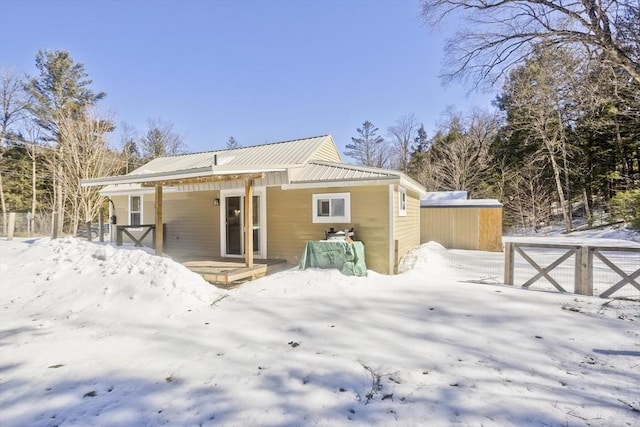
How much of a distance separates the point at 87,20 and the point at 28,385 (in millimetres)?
13456

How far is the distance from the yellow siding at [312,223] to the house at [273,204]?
0.02 metres

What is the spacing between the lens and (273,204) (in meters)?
9.02

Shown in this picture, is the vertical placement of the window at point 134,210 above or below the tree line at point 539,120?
below

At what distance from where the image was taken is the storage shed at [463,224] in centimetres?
1284

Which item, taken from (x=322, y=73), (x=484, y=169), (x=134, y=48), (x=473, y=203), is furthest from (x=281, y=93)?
(x=484, y=169)

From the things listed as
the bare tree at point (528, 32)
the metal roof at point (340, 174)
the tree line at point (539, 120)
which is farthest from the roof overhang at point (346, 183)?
the tree line at point (539, 120)

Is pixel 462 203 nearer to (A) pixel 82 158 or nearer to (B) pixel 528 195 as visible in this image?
(B) pixel 528 195

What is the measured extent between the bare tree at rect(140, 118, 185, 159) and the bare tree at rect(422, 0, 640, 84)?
28261 millimetres

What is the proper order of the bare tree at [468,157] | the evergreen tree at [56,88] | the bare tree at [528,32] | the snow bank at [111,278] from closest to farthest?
1. the snow bank at [111,278]
2. the bare tree at [528,32]
3. the evergreen tree at [56,88]
4. the bare tree at [468,157]

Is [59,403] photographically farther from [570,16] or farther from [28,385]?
[570,16]

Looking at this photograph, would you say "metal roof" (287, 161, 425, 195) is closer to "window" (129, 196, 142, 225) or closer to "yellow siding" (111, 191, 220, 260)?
"yellow siding" (111, 191, 220, 260)

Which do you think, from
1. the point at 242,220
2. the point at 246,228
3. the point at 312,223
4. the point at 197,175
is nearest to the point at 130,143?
the point at 242,220

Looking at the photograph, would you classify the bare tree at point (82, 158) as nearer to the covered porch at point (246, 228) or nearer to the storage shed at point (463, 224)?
the covered porch at point (246, 228)

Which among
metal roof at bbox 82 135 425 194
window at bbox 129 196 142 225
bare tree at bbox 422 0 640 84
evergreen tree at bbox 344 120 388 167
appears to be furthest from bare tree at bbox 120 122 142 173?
bare tree at bbox 422 0 640 84
